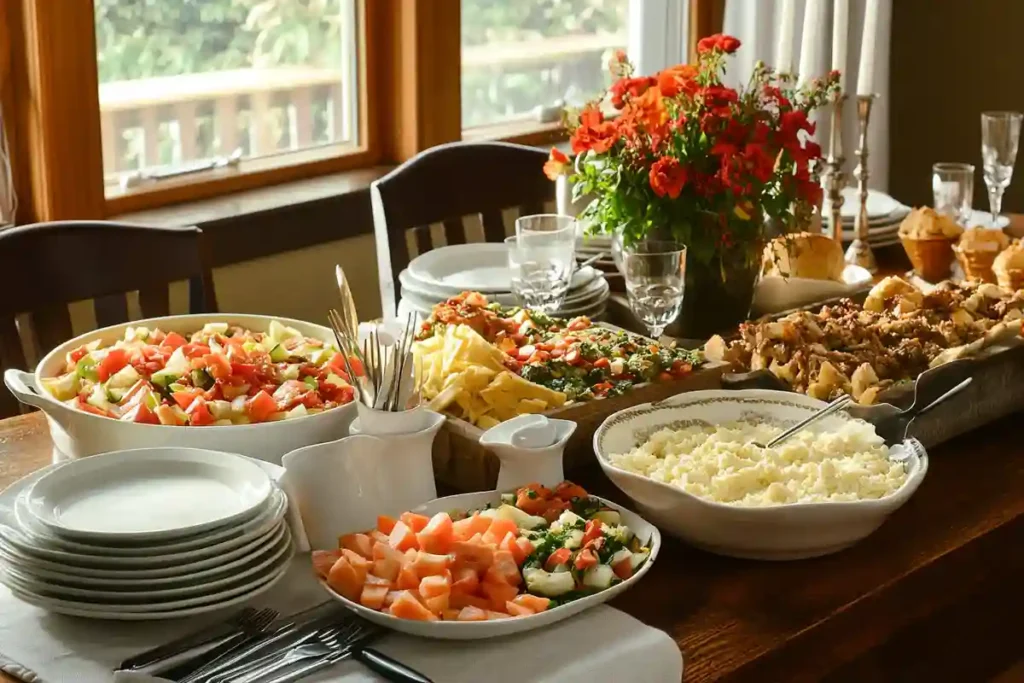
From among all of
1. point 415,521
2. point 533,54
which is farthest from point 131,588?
point 533,54

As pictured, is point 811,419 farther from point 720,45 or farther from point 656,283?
point 720,45

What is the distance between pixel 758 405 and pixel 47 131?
154cm

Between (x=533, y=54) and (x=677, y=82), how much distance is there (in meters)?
1.68

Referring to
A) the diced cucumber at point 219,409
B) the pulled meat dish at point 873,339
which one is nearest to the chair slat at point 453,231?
the pulled meat dish at point 873,339

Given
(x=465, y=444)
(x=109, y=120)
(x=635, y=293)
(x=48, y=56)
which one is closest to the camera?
(x=465, y=444)

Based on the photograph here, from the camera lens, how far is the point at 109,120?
2715 millimetres

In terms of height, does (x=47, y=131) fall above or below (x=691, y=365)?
above

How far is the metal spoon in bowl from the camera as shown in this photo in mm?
1466

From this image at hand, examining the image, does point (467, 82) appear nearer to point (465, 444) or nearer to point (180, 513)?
point (465, 444)

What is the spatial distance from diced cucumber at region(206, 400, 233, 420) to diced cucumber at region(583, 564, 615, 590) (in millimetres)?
492

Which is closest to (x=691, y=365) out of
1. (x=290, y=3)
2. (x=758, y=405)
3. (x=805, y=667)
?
(x=758, y=405)

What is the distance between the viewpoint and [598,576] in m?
1.19

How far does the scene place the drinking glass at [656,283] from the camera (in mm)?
1786

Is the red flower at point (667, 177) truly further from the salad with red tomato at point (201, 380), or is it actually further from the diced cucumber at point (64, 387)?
the diced cucumber at point (64, 387)
